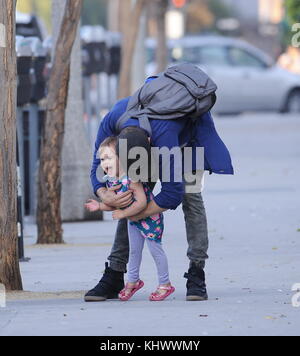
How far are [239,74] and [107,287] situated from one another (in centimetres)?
2233

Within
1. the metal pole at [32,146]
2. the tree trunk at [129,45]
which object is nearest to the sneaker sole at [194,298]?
the metal pole at [32,146]

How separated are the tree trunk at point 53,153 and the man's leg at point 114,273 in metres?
3.06

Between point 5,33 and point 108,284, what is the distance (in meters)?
1.59

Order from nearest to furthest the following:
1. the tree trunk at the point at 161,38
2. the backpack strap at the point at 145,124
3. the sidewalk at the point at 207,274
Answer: the sidewalk at the point at 207,274 → the backpack strap at the point at 145,124 → the tree trunk at the point at 161,38

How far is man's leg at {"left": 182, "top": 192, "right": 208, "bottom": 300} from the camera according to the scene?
7.89 metres

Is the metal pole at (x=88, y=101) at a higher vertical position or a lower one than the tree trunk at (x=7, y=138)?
lower

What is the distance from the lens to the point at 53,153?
438 inches

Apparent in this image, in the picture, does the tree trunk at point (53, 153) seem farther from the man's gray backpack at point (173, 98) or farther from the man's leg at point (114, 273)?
the man's gray backpack at point (173, 98)

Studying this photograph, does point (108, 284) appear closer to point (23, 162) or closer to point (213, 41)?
point (23, 162)

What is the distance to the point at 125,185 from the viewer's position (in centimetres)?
773

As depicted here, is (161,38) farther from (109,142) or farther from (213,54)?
(109,142)

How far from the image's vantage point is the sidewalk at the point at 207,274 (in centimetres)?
714

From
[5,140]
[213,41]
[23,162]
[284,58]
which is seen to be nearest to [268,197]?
[23,162]

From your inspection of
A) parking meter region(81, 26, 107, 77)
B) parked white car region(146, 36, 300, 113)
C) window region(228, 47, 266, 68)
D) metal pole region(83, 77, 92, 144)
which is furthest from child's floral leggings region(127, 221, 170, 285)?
window region(228, 47, 266, 68)
